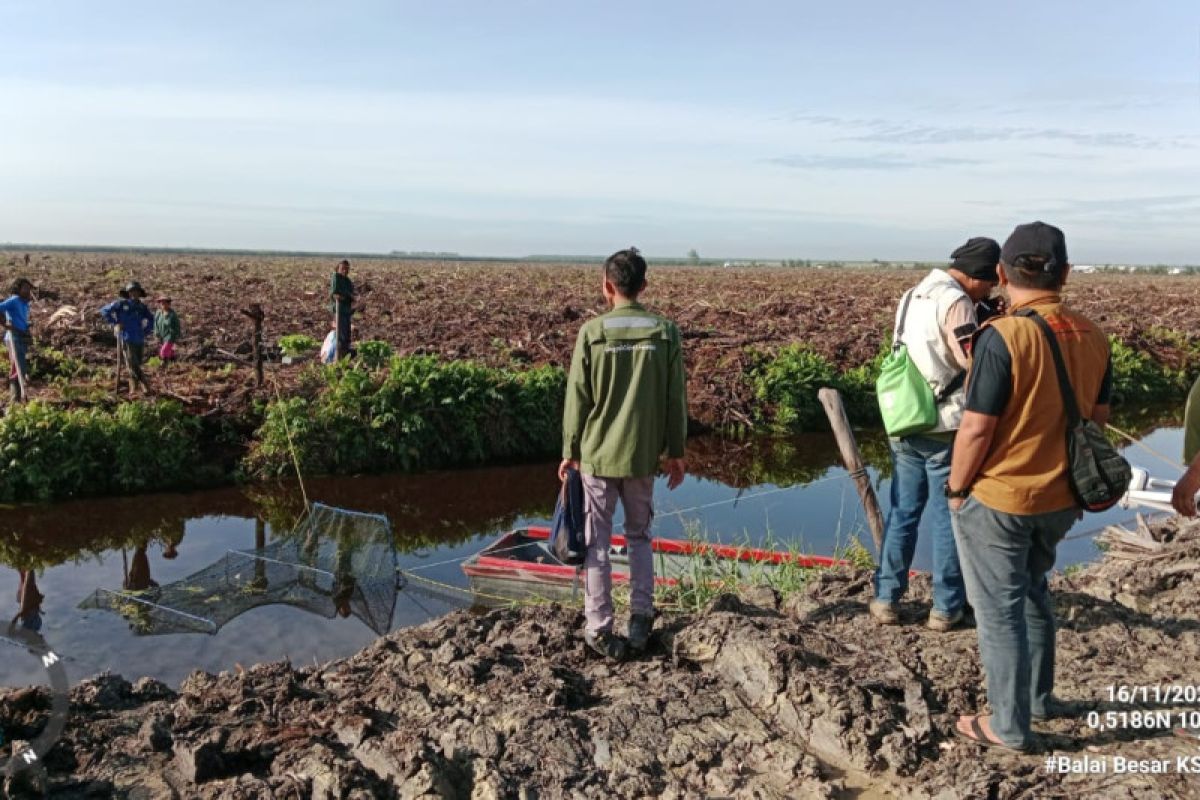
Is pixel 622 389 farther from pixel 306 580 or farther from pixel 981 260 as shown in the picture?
pixel 306 580

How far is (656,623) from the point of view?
5082 mm

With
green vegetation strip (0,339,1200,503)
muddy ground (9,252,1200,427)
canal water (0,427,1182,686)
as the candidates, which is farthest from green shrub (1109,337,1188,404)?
green vegetation strip (0,339,1200,503)

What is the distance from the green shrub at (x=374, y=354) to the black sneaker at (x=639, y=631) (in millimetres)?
11060

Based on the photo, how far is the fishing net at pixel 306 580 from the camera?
297 inches

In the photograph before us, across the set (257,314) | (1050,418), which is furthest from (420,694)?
(257,314)

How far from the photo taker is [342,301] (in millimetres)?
15516

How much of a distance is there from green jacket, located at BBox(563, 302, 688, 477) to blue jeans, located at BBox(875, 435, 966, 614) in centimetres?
129

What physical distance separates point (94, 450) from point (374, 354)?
5.17 m

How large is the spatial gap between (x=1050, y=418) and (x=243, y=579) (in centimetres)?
667

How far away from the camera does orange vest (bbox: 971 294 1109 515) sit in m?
3.23

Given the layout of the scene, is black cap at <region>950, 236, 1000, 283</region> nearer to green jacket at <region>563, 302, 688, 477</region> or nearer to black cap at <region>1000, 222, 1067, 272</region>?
black cap at <region>1000, 222, 1067, 272</region>

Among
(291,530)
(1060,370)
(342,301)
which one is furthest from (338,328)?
(1060,370)

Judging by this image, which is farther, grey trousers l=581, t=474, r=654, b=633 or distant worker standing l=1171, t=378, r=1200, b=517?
grey trousers l=581, t=474, r=654, b=633

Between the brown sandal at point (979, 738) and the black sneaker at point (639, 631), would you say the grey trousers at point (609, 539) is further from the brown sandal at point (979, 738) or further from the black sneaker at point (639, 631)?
the brown sandal at point (979, 738)
